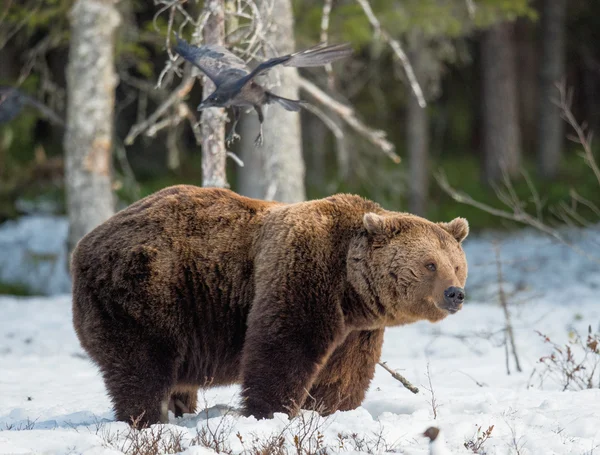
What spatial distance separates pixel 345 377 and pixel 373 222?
39.7 inches

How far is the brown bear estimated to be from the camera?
5035mm

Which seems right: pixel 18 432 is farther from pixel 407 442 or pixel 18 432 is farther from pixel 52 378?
pixel 52 378

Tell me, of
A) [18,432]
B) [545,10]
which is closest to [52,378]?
[18,432]

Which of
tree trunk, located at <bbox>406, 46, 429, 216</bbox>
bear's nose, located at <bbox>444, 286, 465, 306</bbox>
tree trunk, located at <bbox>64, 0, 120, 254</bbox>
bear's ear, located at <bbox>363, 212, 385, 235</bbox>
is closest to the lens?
bear's nose, located at <bbox>444, 286, 465, 306</bbox>

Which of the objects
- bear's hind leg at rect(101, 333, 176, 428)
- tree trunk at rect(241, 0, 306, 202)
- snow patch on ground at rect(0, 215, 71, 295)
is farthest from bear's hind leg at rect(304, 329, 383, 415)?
snow patch on ground at rect(0, 215, 71, 295)

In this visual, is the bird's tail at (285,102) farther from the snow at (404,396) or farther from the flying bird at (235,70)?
the snow at (404,396)

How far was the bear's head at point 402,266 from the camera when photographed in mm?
5051

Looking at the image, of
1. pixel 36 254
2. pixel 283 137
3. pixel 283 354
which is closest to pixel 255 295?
pixel 283 354

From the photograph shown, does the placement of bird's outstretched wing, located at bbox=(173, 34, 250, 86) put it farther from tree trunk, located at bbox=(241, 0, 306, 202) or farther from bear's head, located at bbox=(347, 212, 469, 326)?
tree trunk, located at bbox=(241, 0, 306, 202)

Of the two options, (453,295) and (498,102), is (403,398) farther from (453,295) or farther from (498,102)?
(498,102)

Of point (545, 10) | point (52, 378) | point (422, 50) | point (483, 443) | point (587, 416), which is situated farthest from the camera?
point (545, 10)

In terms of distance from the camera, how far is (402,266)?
513cm

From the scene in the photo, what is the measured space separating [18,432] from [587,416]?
3163 mm

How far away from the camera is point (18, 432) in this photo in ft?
14.9
